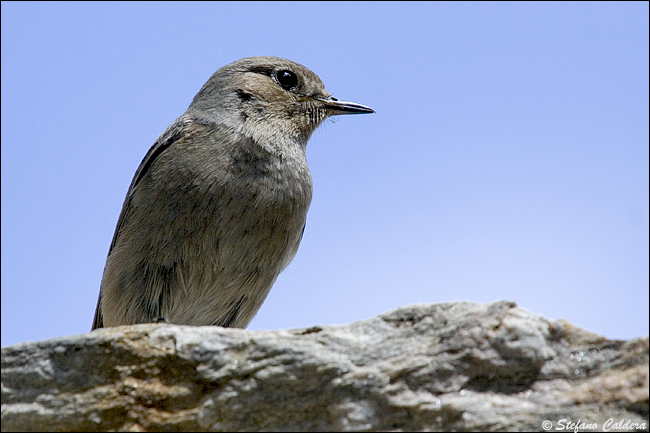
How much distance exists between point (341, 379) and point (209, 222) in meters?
2.70

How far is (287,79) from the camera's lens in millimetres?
7715

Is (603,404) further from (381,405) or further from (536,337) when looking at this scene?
(381,405)

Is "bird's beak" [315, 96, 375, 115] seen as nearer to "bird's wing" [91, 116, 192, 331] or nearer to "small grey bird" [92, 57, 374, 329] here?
"small grey bird" [92, 57, 374, 329]

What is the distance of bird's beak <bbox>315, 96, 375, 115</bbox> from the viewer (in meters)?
7.62

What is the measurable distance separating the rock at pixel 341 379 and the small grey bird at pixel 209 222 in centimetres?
214

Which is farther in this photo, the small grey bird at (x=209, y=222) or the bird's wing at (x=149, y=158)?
the bird's wing at (x=149, y=158)

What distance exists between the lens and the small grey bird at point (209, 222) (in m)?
5.96

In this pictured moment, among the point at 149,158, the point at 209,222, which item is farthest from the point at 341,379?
the point at 149,158

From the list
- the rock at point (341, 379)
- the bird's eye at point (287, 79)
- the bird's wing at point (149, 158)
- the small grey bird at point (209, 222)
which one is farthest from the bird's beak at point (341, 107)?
the rock at point (341, 379)

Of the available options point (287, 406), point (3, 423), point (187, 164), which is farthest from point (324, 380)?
point (187, 164)

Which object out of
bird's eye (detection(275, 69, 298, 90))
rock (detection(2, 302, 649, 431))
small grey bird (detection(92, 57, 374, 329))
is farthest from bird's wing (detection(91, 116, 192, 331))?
rock (detection(2, 302, 649, 431))

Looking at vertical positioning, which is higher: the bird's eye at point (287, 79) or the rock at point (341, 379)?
the bird's eye at point (287, 79)

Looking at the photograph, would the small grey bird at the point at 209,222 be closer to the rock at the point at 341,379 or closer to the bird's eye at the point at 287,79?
the bird's eye at the point at 287,79

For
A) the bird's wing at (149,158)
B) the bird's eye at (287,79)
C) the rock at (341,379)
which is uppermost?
the bird's eye at (287,79)
